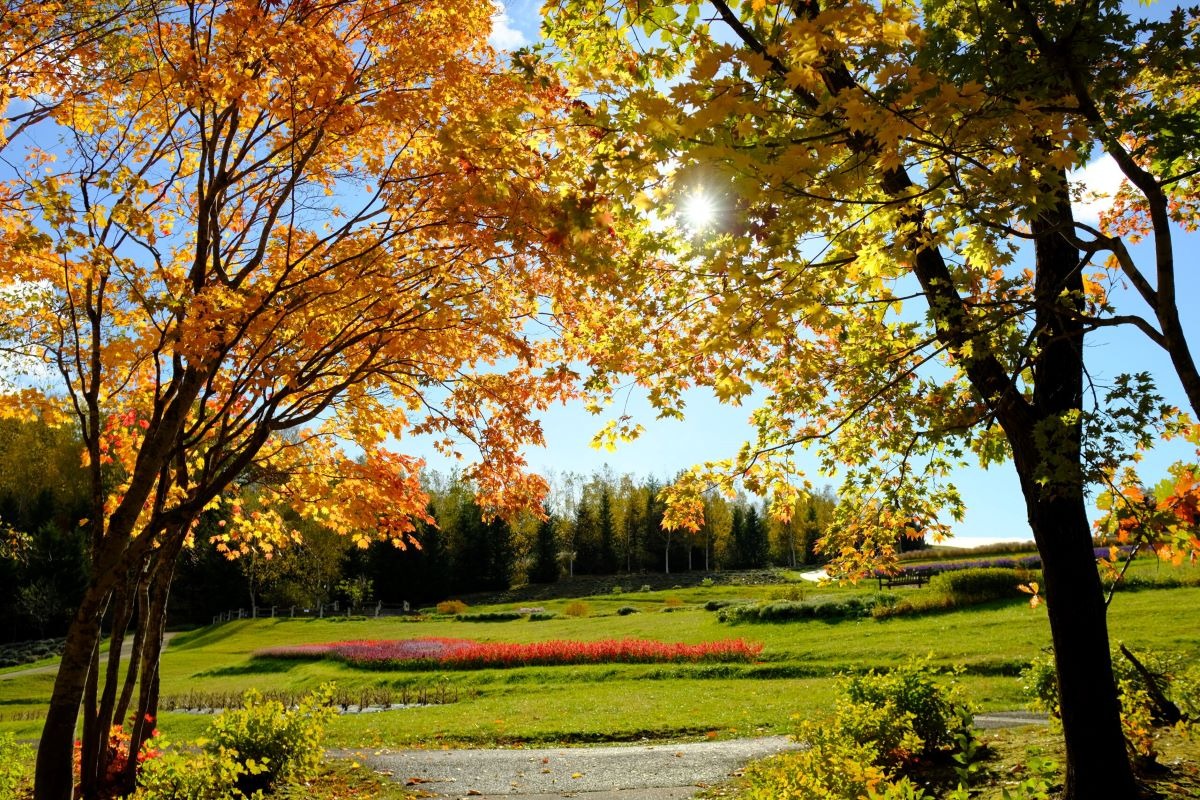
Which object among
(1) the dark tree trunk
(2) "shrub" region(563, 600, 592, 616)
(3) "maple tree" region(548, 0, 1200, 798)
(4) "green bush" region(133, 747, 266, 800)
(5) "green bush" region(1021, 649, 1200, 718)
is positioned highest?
(3) "maple tree" region(548, 0, 1200, 798)

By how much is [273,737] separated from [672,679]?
10746 millimetres

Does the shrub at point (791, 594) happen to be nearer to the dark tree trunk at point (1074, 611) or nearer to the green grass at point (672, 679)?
the green grass at point (672, 679)

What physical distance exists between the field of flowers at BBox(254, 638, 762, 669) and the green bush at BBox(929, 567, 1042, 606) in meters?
7.09

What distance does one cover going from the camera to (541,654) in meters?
18.8

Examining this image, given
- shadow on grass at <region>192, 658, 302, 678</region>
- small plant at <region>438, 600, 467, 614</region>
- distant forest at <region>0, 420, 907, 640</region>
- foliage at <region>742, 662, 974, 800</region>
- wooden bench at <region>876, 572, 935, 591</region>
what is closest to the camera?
foliage at <region>742, 662, 974, 800</region>

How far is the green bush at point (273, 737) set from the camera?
21.8 feet

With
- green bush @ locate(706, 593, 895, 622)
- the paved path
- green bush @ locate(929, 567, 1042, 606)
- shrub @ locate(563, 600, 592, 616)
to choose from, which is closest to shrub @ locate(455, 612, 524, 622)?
shrub @ locate(563, 600, 592, 616)

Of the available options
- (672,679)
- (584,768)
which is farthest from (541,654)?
(584,768)

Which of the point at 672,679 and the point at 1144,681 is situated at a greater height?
the point at 1144,681

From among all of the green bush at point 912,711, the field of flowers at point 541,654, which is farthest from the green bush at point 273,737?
the field of flowers at point 541,654

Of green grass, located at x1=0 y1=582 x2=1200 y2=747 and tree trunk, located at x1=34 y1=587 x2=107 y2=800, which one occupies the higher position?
tree trunk, located at x1=34 y1=587 x2=107 y2=800

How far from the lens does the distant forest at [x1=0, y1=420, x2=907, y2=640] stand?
3634 cm

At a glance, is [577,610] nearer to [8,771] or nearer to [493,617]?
[493,617]

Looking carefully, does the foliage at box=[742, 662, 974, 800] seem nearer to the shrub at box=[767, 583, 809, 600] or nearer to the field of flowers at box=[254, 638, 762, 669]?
the field of flowers at box=[254, 638, 762, 669]
